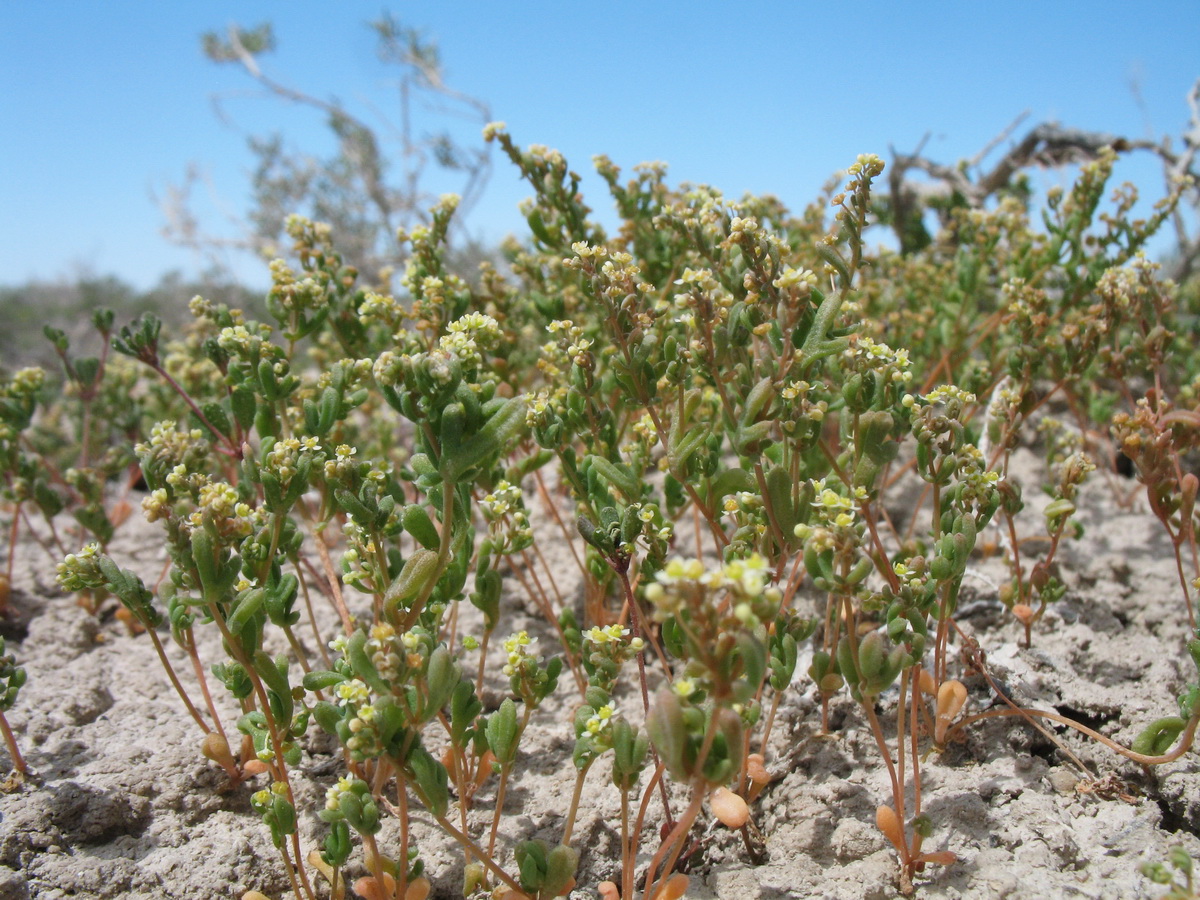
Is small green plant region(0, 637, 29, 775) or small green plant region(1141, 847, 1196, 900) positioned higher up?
small green plant region(0, 637, 29, 775)

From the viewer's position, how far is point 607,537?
187 cm

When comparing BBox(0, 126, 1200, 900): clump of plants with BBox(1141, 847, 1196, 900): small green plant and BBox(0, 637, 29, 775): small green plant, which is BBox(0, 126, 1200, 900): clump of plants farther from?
BBox(1141, 847, 1196, 900): small green plant

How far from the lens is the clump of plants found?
1.58 meters

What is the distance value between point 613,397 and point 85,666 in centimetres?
217

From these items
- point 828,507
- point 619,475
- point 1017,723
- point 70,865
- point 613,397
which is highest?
point 613,397

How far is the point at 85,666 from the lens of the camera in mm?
2859

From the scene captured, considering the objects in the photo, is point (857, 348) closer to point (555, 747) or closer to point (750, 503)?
point (750, 503)

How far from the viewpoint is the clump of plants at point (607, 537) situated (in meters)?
1.58

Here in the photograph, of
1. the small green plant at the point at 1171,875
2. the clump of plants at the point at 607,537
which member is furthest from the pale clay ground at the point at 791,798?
the small green plant at the point at 1171,875

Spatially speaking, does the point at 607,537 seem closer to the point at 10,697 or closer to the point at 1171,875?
the point at 1171,875

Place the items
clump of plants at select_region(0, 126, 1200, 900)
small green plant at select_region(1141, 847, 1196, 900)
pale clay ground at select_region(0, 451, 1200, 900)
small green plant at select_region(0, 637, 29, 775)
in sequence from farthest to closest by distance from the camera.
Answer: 1. small green plant at select_region(0, 637, 29, 775)
2. pale clay ground at select_region(0, 451, 1200, 900)
3. clump of plants at select_region(0, 126, 1200, 900)
4. small green plant at select_region(1141, 847, 1196, 900)

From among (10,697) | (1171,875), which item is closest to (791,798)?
(1171,875)

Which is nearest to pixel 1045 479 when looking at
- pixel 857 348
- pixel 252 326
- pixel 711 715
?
pixel 857 348

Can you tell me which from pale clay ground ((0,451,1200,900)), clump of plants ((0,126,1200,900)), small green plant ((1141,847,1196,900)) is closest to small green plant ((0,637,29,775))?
pale clay ground ((0,451,1200,900))
